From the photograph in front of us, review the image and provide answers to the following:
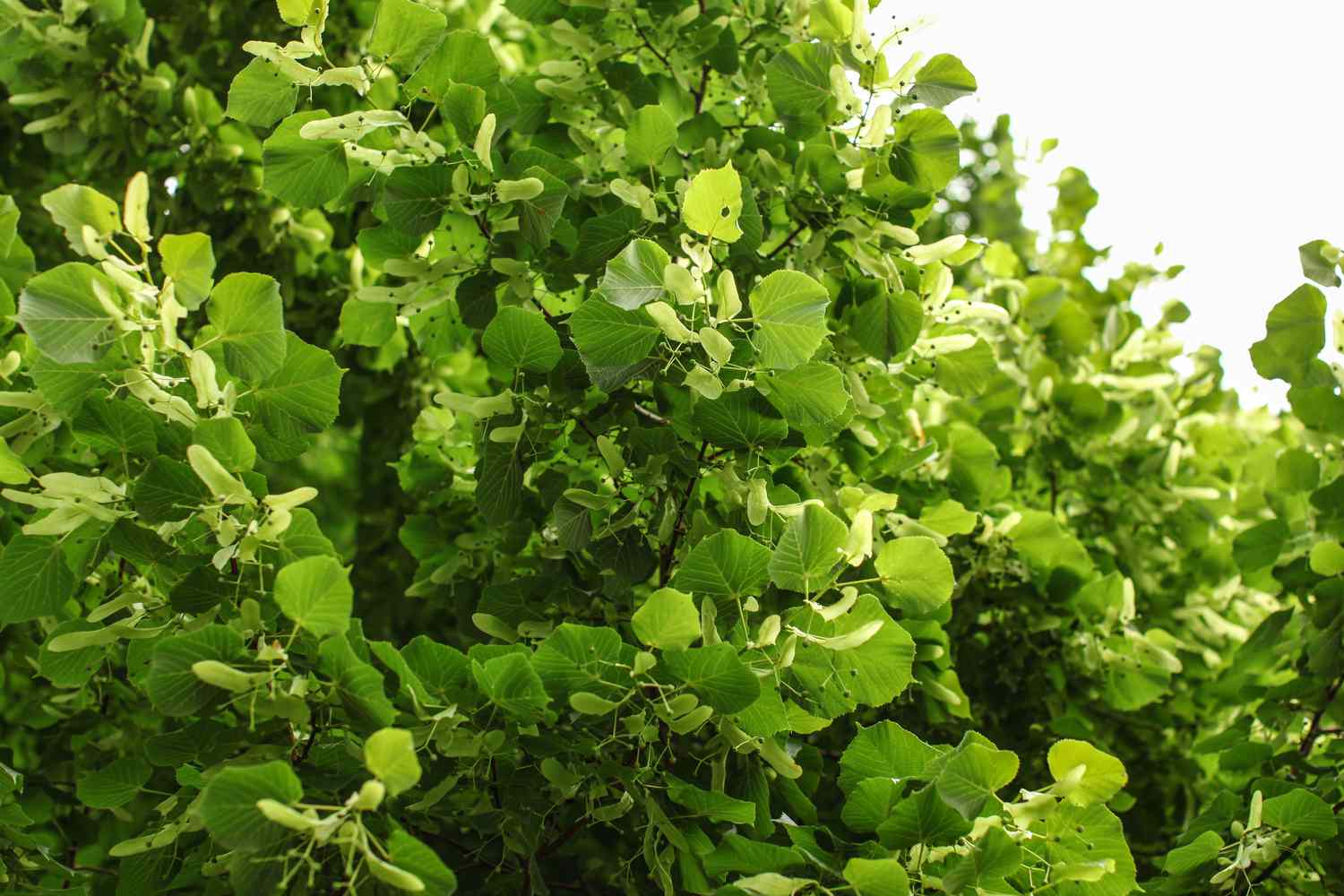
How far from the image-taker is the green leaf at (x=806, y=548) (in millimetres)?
1558

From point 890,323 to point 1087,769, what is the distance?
0.83 meters

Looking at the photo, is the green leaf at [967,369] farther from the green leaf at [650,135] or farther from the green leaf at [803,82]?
the green leaf at [650,135]

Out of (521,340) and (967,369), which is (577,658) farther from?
(967,369)

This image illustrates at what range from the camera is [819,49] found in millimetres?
2002

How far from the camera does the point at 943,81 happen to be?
1.96m

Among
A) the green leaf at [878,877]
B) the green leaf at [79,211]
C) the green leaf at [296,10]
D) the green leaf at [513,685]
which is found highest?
the green leaf at [296,10]

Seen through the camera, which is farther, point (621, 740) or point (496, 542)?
point (496, 542)

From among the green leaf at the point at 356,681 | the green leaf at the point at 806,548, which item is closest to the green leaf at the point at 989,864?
the green leaf at the point at 806,548

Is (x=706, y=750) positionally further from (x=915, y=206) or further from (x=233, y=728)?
(x=915, y=206)

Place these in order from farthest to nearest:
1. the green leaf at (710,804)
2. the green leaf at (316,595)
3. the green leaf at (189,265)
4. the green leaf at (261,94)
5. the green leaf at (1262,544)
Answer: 1. the green leaf at (1262,544)
2. the green leaf at (261,94)
3. the green leaf at (710,804)
4. the green leaf at (189,265)
5. the green leaf at (316,595)

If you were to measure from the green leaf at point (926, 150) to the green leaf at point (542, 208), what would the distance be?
0.63 metres

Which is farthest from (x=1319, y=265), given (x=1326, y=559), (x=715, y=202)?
(x=715, y=202)

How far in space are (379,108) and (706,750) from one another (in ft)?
3.84

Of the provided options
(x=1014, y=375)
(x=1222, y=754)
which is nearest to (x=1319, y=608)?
(x=1222, y=754)
